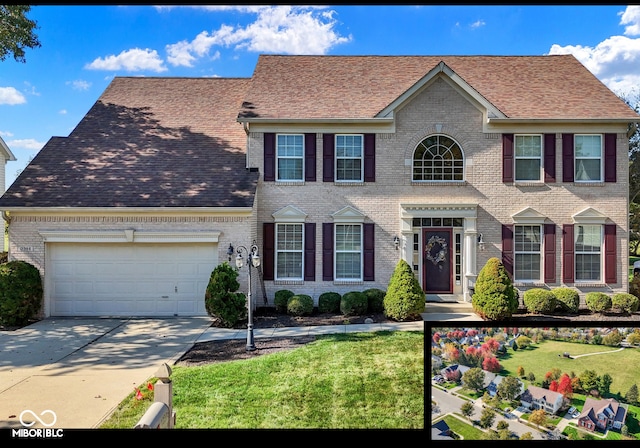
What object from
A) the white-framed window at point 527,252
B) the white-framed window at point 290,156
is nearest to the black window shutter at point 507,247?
the white-framed window at point 527,252

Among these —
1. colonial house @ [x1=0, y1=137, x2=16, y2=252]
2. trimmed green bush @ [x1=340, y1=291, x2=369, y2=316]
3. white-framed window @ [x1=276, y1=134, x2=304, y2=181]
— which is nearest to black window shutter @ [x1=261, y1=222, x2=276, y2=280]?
white-framed window @ [x1=276, y1=134, x2=304, y2=181]

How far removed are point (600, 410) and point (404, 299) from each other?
883cm

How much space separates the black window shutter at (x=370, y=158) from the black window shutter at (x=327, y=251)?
6.48 ft

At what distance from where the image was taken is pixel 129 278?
39.8 ft

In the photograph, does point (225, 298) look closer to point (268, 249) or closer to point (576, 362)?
point (268, 249)

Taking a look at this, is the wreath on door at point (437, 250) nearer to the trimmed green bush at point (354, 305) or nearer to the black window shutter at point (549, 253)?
the trimmed green bush at point (354, 305)

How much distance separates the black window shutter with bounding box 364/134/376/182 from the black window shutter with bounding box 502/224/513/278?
14.7ft

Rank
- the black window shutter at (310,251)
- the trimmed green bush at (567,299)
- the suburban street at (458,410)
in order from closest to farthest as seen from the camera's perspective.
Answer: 1. the suburban street at (458,410)
2. the trimmed green bush at (567,299)
3. the black window shutter at (310,251)

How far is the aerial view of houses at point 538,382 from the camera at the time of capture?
2.47 m

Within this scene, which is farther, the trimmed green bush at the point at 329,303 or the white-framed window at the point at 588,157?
the white-framed window at the point at 588,157

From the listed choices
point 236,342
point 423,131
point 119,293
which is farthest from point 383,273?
point 119,293

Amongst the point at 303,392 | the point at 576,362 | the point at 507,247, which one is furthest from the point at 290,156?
the point at 576,362

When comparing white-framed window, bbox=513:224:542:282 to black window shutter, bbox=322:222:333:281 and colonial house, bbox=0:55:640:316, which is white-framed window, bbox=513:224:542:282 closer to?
colonial house, bbox=0:55:640:316

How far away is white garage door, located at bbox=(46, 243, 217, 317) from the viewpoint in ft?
39.7
